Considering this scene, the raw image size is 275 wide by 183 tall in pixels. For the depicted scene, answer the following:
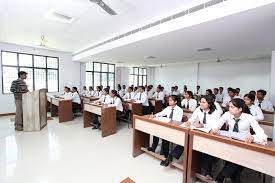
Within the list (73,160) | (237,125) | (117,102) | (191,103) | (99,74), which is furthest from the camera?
(99,74)

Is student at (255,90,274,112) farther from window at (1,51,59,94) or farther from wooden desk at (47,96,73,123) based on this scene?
window at (1,51,59,94)

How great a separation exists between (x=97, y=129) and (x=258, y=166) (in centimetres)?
391

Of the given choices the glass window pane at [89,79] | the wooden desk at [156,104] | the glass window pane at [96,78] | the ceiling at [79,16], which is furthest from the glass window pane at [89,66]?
the wooden desk at [156,104]

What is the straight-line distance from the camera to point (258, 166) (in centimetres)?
169

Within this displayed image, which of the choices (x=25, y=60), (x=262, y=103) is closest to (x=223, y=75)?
(x=262, y=103)

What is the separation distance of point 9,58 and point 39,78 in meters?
1.27

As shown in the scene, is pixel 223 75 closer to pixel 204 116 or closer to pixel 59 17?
pixel 204 116

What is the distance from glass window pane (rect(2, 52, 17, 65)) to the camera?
6320 millimetres

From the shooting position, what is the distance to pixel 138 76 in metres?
12.6

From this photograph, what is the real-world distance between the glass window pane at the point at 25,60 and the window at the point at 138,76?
6439 millimetres

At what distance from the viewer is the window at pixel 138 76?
12186 mm

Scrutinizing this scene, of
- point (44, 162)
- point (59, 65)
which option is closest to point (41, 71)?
point (59, 65)

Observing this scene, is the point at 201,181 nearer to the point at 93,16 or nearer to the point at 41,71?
the point at 93,16

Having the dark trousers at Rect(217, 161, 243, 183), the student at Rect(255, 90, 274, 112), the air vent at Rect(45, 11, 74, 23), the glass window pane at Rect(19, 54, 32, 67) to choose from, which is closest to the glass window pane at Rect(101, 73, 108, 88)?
the glass window pane at Rect(19, 54, 32, 67)
